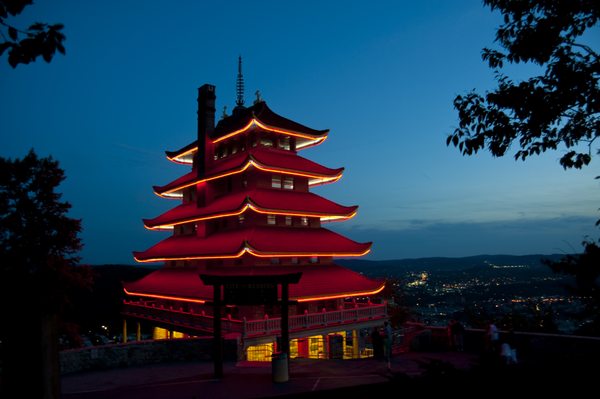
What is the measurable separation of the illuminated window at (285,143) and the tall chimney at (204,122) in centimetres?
631

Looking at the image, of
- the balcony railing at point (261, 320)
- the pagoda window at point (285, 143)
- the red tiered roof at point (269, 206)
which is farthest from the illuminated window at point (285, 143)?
the balcony railing at point (261, 320)

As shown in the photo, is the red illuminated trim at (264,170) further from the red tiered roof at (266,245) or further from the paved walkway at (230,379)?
the paved walkway at (230,379)

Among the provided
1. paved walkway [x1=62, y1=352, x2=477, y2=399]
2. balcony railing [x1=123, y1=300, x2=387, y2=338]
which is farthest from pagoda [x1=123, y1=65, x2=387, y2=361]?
paved walkway [x1=62, y1=352, x2=477, y2=399]

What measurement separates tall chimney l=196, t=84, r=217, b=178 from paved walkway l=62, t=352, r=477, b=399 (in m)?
19.1

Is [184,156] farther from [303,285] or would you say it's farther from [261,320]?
[261,320]

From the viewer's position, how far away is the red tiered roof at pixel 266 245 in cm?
2817

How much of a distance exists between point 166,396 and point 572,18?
50.2ft

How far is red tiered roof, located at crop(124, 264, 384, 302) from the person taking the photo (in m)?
28.2

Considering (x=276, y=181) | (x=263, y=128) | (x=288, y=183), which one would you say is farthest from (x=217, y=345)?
(x=263, y=128)

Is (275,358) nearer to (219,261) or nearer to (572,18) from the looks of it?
(572,18)

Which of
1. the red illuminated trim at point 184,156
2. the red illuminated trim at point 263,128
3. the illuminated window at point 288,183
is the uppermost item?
the red illuminated trim at point 263,128

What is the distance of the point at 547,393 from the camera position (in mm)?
4852

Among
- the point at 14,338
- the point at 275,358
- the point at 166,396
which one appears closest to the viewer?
the point at 14,338

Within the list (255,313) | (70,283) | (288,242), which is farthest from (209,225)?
(70,283)
